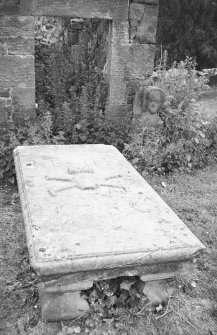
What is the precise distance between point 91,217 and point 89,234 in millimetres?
212

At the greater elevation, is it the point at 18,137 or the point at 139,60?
the point at 139,60

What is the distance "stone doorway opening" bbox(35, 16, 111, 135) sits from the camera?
511 cm

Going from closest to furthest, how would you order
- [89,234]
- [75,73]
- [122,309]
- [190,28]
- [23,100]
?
[89,234] < [122,309] < [23,100] < [75,73] < [190,28]

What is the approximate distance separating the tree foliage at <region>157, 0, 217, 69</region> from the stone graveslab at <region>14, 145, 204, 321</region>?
6.49 metres

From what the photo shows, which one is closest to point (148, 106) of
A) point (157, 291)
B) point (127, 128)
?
point (127, 128)

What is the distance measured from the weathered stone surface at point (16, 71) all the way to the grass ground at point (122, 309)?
162 cm

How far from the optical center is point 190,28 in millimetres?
8805

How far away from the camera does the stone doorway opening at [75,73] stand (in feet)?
16.8

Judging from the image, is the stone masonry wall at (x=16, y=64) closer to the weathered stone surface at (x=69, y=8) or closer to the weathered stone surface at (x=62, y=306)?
the weathered stone surface at (x=69, y=8)

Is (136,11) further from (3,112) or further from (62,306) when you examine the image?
(62,306)

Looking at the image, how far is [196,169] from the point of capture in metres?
5.34

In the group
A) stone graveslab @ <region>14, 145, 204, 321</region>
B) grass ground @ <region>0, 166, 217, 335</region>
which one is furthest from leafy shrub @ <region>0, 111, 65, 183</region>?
stone graveslab @ <region>14, 145, 204, 321</region>

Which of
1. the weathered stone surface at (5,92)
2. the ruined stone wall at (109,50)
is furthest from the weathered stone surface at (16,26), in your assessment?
the weathered stone surface at (5,92)

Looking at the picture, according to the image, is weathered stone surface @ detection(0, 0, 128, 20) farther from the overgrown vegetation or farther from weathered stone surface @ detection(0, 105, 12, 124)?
weathered stone surface @ detection(0, 105, 12, 124)
